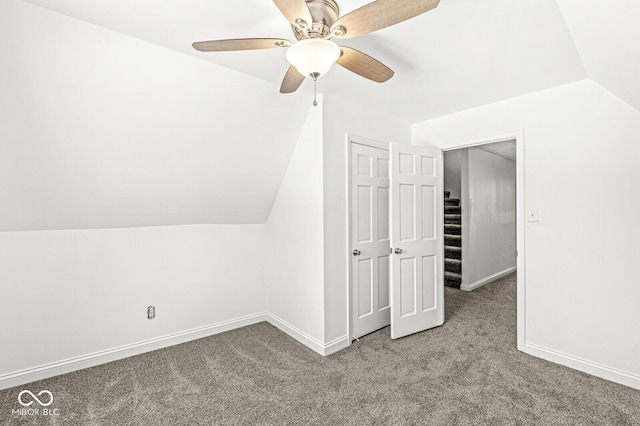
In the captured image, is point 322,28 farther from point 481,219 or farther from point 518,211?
point 481,219

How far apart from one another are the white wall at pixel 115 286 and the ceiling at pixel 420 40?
5.70 feet

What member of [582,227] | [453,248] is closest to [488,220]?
[453,248]

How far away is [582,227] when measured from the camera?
2494mm

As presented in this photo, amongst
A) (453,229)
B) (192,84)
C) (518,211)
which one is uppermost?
(192,84)

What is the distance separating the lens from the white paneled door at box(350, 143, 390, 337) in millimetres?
3066

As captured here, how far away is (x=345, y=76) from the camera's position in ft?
8.07

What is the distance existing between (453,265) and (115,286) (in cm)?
462

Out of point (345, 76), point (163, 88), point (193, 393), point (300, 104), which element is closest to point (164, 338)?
point (193, 393)

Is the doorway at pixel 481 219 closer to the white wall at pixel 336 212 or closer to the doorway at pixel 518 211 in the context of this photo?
the doorway at pixel 518 211

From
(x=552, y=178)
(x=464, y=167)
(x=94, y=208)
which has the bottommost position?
(x=94, y=208)

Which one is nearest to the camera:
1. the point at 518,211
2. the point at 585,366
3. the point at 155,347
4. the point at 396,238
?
the point at 585,366

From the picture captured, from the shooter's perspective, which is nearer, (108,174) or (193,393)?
(193,393)

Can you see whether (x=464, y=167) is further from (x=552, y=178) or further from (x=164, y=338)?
(x=164, y=338)

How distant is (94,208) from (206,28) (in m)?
1.77
